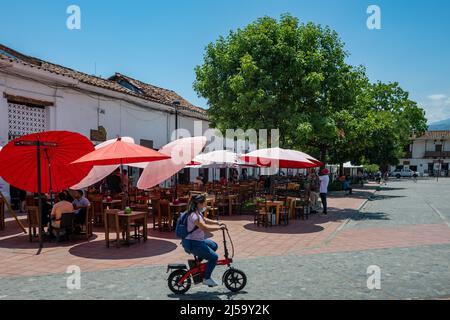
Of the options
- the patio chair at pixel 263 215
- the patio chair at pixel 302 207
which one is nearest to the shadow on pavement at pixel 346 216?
the patio chair at pixel 302 207

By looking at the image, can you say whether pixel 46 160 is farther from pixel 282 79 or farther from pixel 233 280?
pixel 282 79

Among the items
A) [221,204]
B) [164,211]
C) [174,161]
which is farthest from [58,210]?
[221,204]

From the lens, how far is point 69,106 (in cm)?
1552

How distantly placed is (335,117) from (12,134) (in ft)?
40.0

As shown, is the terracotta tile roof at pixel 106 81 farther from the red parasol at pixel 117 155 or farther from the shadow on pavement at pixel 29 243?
the red parasol at pixel 117 155

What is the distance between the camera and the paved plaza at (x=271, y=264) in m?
5.27

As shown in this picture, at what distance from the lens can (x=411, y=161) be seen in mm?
77125

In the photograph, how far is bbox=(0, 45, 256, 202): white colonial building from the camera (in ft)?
42.4

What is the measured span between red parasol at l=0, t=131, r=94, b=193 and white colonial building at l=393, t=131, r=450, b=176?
74723 millimetres

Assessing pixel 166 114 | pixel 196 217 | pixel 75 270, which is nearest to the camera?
pixel 196 217

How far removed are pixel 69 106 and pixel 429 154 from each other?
7591cm

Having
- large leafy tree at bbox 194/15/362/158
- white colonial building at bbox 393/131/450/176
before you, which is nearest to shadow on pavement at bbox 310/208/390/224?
large leafy tree at bbox 194/15/362/158
